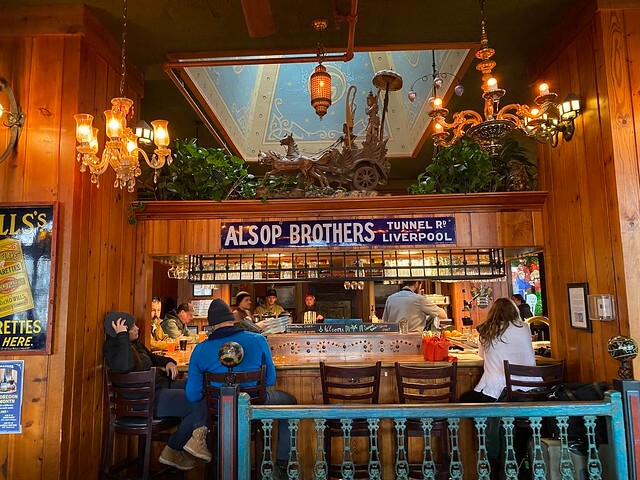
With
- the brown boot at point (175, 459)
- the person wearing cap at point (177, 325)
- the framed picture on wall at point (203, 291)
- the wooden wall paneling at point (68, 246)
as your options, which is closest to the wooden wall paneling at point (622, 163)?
the brown boot at point (175, 459)

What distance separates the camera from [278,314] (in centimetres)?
848

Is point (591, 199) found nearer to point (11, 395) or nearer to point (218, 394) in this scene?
point (218, 394)

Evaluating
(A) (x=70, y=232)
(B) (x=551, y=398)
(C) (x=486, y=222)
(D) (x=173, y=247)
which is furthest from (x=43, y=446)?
(C) (x=486, y=222)

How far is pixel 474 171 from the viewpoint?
4.83m

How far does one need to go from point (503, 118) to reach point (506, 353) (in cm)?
195

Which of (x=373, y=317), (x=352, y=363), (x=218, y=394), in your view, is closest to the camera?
(x=218, y=394)

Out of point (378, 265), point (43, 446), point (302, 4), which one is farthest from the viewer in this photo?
point (378, 265)

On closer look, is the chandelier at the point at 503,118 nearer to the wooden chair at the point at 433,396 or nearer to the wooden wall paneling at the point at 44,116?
the wooden chair at the point at 433,396

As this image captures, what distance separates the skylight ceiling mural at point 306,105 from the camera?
6.87 meters

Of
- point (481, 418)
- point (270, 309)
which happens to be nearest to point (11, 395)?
point (481, 418)

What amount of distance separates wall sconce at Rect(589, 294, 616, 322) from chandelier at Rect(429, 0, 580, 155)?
1.38 metres

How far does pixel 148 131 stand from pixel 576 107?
3.84 m

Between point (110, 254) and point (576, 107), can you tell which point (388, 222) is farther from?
point (110, 254)

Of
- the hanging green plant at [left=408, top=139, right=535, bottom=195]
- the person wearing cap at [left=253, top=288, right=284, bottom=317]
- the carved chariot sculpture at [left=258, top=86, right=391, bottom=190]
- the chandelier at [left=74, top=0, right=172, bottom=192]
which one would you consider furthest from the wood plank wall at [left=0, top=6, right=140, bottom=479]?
the person wearing cap at [left=253, top=288, right=284, bottom=317]
